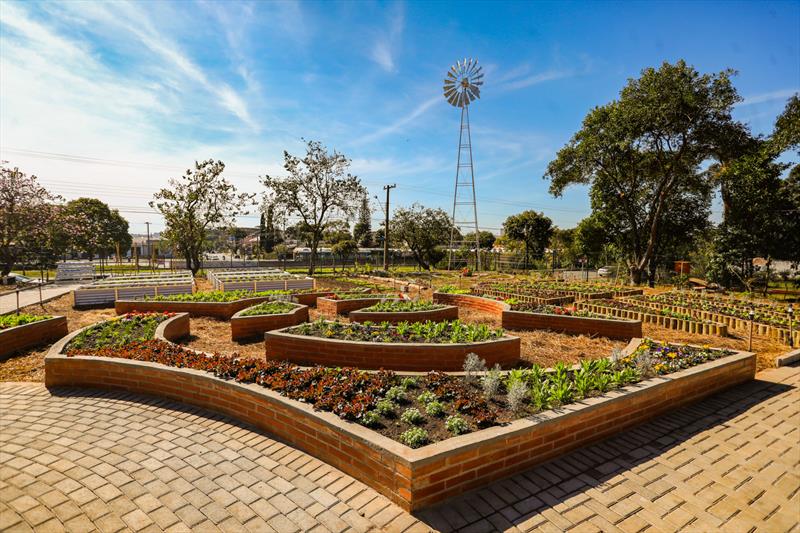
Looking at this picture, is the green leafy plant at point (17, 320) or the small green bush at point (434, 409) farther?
the green leafy plant at point (17, 320)

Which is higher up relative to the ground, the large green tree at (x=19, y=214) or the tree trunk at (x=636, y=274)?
the large green tree at (x=19, y=214)

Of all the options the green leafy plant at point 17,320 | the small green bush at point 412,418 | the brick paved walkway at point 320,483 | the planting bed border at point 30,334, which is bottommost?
the brick paved walkway at point 320,483

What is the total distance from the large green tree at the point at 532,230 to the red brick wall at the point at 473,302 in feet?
99.4

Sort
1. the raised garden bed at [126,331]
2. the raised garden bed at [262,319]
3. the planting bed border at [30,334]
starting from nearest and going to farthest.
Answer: the raised garden bed at [126,331], the planting bed border at [30,334], the raised garden bed at [262,319]

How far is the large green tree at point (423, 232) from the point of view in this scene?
3384cm

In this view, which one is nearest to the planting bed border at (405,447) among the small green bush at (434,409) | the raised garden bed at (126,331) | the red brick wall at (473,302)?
the small green bush at (434,409)

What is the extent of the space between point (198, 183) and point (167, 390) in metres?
26.0

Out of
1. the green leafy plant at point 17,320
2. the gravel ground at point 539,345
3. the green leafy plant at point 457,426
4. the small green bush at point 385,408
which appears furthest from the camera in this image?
the green leafy plant at point 17,320

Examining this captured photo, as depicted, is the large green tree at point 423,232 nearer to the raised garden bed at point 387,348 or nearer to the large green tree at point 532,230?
the large green tree at point 532,230

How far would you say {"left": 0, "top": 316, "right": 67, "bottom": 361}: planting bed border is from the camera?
7.83 meters

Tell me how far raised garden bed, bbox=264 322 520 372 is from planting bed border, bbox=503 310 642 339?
118 inches

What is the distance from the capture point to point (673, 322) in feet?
34.2

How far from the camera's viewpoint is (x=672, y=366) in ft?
18.8

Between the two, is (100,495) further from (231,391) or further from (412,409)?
(412,409)
